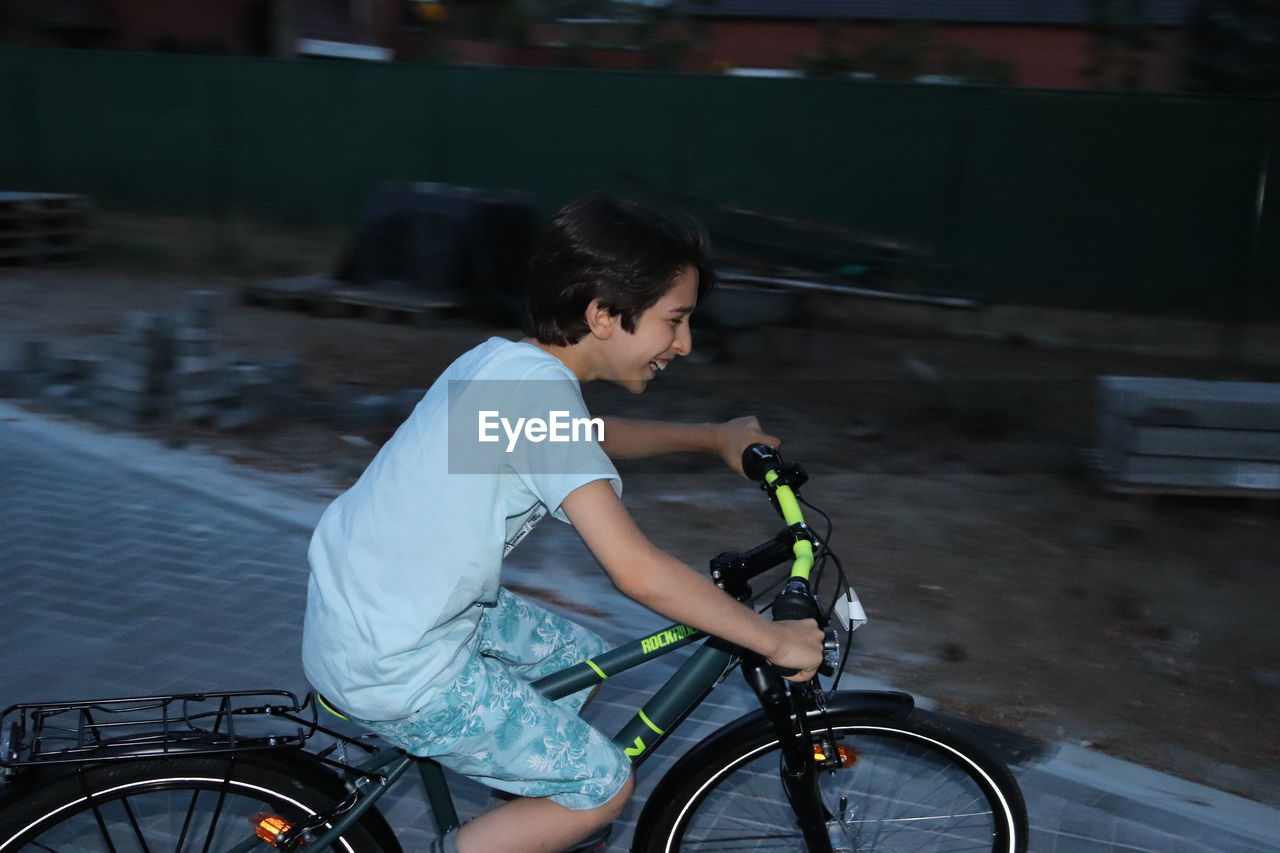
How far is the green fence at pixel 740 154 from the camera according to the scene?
11570 mm

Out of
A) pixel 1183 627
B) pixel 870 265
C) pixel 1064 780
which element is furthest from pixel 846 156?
pixel 1064 780

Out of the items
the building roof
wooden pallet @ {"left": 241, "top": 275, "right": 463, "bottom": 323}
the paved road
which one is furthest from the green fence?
the building roof

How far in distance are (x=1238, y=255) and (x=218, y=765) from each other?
1080 centimetres

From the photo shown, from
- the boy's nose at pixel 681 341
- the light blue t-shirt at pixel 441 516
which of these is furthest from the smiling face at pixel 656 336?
the light blue t-shirt at pixel 441 516

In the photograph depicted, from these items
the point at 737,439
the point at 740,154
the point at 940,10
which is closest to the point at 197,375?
the point at 737,439

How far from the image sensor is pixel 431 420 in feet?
7.54

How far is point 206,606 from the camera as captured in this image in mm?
Result: 5055

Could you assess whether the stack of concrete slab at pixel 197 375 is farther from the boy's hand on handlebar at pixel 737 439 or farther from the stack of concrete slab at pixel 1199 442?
the boy's hand on handlebar at pixel 737 439

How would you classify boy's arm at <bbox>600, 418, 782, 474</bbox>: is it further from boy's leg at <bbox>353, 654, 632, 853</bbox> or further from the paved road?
the paved road

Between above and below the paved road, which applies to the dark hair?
above

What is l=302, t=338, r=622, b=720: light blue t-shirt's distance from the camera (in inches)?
86.3

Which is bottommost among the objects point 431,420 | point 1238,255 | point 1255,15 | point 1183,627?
point 1183,627

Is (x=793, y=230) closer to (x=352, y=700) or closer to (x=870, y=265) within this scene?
(x=870, y=265)

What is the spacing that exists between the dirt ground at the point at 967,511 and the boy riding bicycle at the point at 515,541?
239 centimetres
